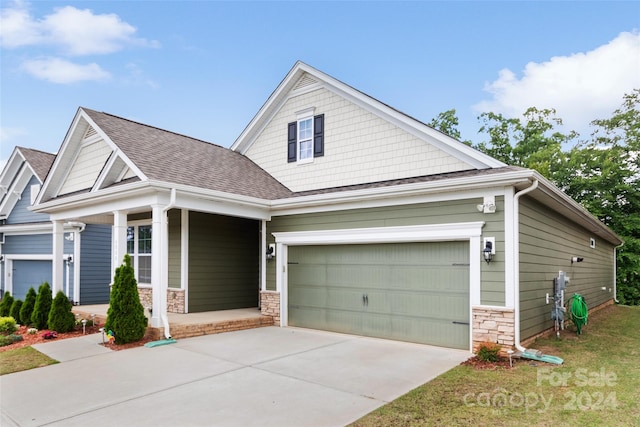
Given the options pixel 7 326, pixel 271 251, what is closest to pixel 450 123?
pixel 271 251

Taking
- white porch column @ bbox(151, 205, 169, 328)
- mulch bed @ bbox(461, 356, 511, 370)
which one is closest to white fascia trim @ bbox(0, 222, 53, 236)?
white porch column @ bbox(151, 205, 169, 328)

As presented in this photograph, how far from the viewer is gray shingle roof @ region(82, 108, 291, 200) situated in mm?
9125

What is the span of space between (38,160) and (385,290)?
14.9m

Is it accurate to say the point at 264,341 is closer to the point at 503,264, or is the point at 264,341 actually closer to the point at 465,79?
the point at 503,264

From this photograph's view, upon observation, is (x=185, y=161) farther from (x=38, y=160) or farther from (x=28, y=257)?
(x=28, y=257)

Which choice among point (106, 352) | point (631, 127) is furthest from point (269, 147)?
point (631, 127)

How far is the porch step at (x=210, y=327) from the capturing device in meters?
8.48

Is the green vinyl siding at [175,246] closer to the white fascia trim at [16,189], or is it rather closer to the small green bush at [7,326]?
the small green bush at [7,326]

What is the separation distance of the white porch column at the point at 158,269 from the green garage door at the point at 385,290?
3095 mm

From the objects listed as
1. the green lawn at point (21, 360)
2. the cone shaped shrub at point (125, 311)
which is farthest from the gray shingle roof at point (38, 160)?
the cone shaped shrub at point (125, 311)

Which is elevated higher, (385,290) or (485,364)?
(385,290)

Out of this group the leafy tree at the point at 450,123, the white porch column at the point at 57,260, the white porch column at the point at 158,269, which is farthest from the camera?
the leafy tree at the point at 450,123

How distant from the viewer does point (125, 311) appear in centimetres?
814

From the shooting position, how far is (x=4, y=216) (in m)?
17.5
